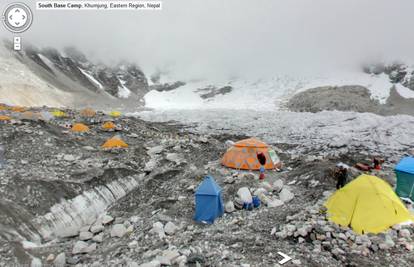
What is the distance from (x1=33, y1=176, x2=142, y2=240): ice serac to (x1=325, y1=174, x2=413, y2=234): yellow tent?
6.86m

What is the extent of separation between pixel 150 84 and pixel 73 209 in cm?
17226

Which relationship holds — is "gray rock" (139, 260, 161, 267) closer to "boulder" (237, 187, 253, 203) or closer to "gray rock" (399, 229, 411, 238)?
"boulder" (237, 187, 253, 203)

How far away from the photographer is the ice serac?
392 inches

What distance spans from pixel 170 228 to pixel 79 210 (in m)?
3.53

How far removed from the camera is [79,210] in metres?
11.2

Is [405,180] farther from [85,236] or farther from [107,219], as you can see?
[85,236]

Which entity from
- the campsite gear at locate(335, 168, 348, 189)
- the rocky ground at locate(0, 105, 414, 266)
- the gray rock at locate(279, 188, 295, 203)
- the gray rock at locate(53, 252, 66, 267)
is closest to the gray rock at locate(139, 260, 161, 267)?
the rocky ground at locate(0, 105, 414, 266)

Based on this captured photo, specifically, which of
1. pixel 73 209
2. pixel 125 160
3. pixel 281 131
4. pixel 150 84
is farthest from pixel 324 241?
pixel 150 84

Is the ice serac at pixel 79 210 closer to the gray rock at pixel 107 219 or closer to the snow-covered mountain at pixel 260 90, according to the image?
the gray rock at pixel 107 219

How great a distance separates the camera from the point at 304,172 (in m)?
12.9

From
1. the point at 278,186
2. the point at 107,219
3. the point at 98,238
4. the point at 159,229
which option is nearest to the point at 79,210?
the point at 107,219

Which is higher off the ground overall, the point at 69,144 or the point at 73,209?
the point at 69,144

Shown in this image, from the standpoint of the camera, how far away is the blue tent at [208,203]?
959cm

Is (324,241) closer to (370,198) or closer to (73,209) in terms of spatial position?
(370,198)
